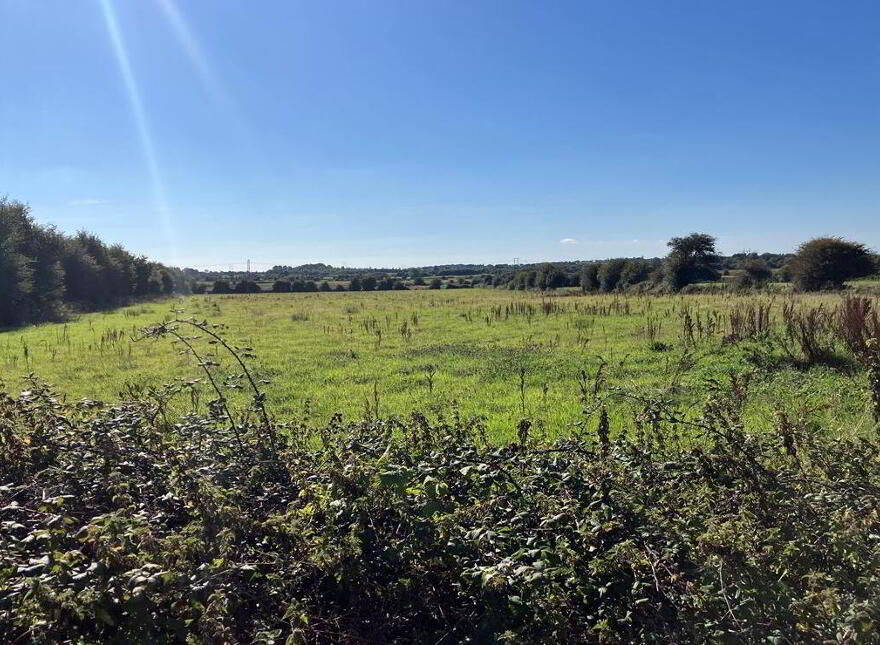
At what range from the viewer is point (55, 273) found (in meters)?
33.8

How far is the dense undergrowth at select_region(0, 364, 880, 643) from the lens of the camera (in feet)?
6.01

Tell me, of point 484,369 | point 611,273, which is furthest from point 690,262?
point 484,369

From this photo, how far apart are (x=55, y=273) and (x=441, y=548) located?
39945 mm

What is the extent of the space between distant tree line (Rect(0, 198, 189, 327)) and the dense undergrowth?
31.9 m

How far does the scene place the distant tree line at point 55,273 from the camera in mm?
28000

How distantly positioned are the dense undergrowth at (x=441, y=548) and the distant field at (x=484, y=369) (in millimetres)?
983

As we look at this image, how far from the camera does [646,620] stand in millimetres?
2008

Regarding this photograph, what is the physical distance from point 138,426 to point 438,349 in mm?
10224

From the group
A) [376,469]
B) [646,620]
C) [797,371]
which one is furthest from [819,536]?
[797,371]

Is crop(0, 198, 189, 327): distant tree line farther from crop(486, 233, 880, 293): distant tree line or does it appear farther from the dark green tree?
the dark green tree

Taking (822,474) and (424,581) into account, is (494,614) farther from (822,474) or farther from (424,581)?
(822,474)

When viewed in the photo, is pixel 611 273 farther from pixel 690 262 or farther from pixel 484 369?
pixel 484 369

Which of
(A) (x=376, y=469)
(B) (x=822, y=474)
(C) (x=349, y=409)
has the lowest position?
(C) (x=349, y=409)

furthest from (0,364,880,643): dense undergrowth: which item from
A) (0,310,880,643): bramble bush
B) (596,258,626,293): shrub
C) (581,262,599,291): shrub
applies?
(581,262,599,291): shrub
